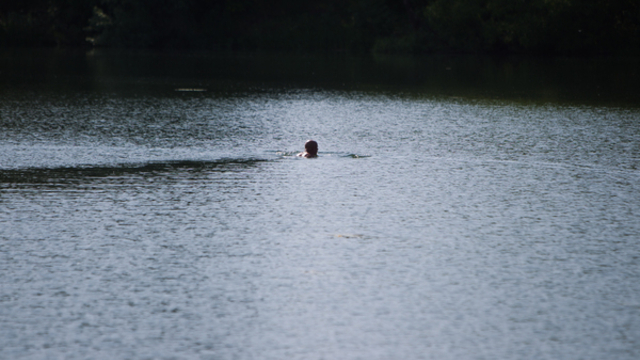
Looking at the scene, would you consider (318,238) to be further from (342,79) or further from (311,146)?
(342,79)

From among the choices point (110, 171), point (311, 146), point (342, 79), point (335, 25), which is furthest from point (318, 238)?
point (335, 25)

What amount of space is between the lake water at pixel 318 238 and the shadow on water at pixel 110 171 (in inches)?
1.6

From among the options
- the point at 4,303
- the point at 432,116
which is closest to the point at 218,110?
the point at 432,116

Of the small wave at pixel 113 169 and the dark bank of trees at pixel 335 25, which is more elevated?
the dark bank of trees at pixel 335 25

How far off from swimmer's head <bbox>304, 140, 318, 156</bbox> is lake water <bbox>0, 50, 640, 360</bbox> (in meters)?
0.10

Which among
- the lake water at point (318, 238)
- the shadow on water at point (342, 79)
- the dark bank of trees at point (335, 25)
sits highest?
the dark bank of trees at point (335, 25)

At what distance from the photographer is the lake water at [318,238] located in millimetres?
3793

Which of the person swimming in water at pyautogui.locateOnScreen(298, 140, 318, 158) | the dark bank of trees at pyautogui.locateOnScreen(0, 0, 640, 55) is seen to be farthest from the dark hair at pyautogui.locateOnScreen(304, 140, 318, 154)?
the dark bank of trees at pyautogui.locateOnScreen(0, 0, 640, 55)

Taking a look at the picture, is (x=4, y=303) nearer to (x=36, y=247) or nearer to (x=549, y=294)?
(x=36, y=247)

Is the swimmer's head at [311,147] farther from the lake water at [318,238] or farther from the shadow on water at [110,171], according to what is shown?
the shadow on water at [110,171]

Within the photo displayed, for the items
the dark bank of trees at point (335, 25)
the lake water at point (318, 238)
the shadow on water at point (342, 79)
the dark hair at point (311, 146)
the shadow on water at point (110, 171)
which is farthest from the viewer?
the dark bank of trees at point (335, 25)

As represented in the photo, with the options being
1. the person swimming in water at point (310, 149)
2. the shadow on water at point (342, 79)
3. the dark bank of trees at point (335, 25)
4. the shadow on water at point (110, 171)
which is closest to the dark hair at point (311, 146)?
the person swimming in water at point (310, 149)

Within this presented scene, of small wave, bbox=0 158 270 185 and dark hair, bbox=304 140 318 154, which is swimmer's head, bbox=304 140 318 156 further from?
small wave, bbox=0 158 270 185

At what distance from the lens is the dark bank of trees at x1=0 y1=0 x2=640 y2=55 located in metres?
38.7
